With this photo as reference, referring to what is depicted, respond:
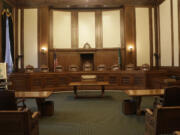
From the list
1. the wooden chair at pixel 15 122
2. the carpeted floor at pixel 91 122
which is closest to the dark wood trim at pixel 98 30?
the carpeted floor at pixel 91 122

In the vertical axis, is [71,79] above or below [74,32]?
below

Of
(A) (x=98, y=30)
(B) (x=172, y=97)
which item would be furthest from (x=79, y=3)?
(B) (x=172, y=97)

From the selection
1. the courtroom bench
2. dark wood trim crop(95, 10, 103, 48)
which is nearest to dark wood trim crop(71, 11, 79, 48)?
dark wood trim crop(95, 10, 103, 48)

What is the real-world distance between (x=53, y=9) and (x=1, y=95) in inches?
332

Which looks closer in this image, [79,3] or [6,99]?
[6,99]

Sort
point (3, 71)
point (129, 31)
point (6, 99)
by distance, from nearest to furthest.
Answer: point (6, 99) < point (3, 71) < point (129, 31)

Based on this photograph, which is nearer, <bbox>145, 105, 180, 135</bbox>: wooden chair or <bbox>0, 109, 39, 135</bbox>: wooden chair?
<bbox>0, 109, 39, 135</bbox>: wooden chair

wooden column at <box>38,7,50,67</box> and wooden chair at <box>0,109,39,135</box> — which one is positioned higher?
wooden column at <box>38,7,50,67</box>

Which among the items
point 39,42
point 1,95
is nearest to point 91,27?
point 39,42

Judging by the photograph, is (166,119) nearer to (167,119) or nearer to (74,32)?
(167,119)

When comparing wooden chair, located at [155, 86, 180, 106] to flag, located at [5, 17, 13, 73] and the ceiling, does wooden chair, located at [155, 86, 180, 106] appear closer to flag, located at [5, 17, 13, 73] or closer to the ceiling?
flag, located at [5, 17, 13, 73]

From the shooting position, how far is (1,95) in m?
2.08

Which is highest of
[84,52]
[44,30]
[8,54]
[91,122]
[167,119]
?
[44,30]

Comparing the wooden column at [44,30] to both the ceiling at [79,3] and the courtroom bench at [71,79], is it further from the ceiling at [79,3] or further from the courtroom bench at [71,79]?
the courtroom bench at [71,79]
